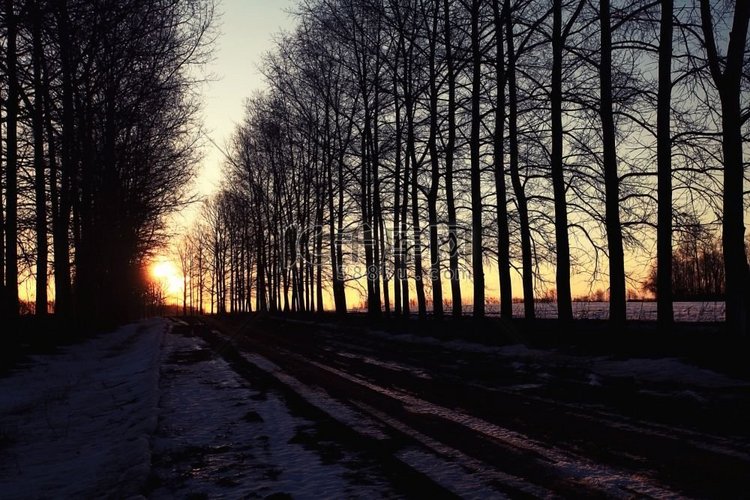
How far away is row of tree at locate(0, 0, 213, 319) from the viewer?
11758mm

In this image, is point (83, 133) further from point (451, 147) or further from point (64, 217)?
point (451, 147)

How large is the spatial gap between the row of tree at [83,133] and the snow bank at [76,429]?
2920mm

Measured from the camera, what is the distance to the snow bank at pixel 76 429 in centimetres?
542

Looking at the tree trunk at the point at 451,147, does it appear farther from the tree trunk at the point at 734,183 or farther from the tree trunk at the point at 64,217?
the tree trunk at the point at 64,217

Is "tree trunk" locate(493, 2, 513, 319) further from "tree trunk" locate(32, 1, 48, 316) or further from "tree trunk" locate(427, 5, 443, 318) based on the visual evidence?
"tree trunk" locate(32, 1, 48, 316)

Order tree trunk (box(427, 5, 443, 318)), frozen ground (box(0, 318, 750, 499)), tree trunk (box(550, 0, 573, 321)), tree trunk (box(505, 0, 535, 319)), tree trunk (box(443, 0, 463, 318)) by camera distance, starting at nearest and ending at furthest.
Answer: frozen ground (box(0, 318, 750, 499))
tree trunk (box(550, 0, 573, 321))
tree trunk (box(505, 0, 535, 319))
tree trunk (box(443, 0, 463, 318))
tree trunk (box(427, 5, 443, 318))

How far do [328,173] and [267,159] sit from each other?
1303 cm

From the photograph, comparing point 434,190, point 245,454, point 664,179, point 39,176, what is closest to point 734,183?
point 664,179

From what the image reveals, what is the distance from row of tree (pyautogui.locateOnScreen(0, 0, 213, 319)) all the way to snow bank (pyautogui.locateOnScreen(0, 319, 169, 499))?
115 inches

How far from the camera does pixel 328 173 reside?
117 ft

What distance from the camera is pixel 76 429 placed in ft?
26.3

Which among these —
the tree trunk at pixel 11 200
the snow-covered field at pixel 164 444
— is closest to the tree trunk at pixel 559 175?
the snow-covered field at pixel 164 444

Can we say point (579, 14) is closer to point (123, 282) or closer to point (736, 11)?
point (736, 11)

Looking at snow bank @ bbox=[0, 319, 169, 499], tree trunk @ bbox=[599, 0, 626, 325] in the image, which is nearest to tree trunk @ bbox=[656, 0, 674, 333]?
tree trunk @ bbox=[599, 0, 626, 325]
